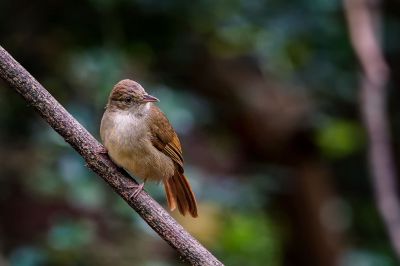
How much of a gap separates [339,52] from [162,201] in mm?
2069

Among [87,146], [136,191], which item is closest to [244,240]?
[136,191]

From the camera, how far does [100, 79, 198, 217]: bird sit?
3.67 meters

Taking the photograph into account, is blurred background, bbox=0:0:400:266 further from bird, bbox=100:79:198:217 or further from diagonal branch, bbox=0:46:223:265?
diagonal branch, bbox=0:46:223:265

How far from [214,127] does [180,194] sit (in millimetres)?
1979

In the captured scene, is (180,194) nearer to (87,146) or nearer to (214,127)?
(87,146)

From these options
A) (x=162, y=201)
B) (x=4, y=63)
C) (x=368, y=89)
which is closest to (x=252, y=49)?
(x=368, y=89)

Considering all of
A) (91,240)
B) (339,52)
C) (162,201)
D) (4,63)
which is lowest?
(4,63)

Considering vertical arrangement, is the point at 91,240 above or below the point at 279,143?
below

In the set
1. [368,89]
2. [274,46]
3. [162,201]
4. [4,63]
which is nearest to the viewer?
[4,63]

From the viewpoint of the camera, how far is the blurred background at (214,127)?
Result: 4.73 meters

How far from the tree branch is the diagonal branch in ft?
5.34

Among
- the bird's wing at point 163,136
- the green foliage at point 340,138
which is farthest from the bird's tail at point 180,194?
the green foliage at point 340,138

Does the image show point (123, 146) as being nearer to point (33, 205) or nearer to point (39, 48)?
point (39, 48)

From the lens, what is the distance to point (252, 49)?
5770 mm
